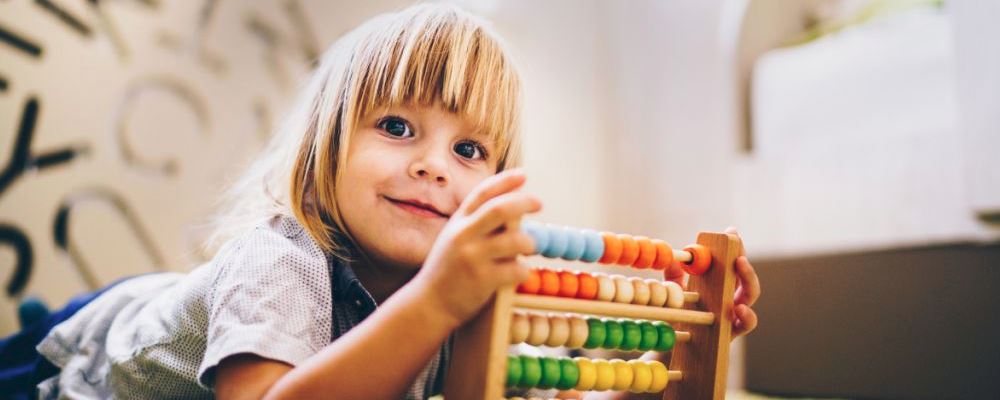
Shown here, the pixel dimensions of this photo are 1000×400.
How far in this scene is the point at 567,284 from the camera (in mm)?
656

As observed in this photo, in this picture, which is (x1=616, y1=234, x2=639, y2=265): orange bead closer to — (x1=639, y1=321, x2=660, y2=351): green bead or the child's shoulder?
(x1=639, y1=321, x2=660, y2=351): green bead

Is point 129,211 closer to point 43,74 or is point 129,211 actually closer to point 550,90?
point 43,74

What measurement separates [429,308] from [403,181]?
Answer: 211 mm

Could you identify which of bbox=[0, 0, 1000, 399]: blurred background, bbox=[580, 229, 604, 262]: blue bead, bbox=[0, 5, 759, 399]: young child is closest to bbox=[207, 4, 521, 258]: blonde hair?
bbox=[0, 5, 759, 399]: young child

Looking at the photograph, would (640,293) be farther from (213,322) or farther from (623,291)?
(213,322)

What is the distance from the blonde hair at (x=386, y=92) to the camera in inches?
31.0

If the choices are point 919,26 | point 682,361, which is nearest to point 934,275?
point 919,26

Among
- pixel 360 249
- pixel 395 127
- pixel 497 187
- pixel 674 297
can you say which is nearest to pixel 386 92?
pixel 395 127

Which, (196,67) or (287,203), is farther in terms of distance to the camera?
(196,67)

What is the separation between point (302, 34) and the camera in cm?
205

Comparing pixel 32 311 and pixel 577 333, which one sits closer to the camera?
pixel 577 333

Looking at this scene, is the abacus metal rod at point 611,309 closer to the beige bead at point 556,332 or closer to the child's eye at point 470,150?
the beige bead at point 556,332

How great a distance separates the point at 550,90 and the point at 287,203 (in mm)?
1929

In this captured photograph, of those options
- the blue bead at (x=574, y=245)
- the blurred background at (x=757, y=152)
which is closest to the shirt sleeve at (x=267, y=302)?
the blue bead at (x=574, y=245)
